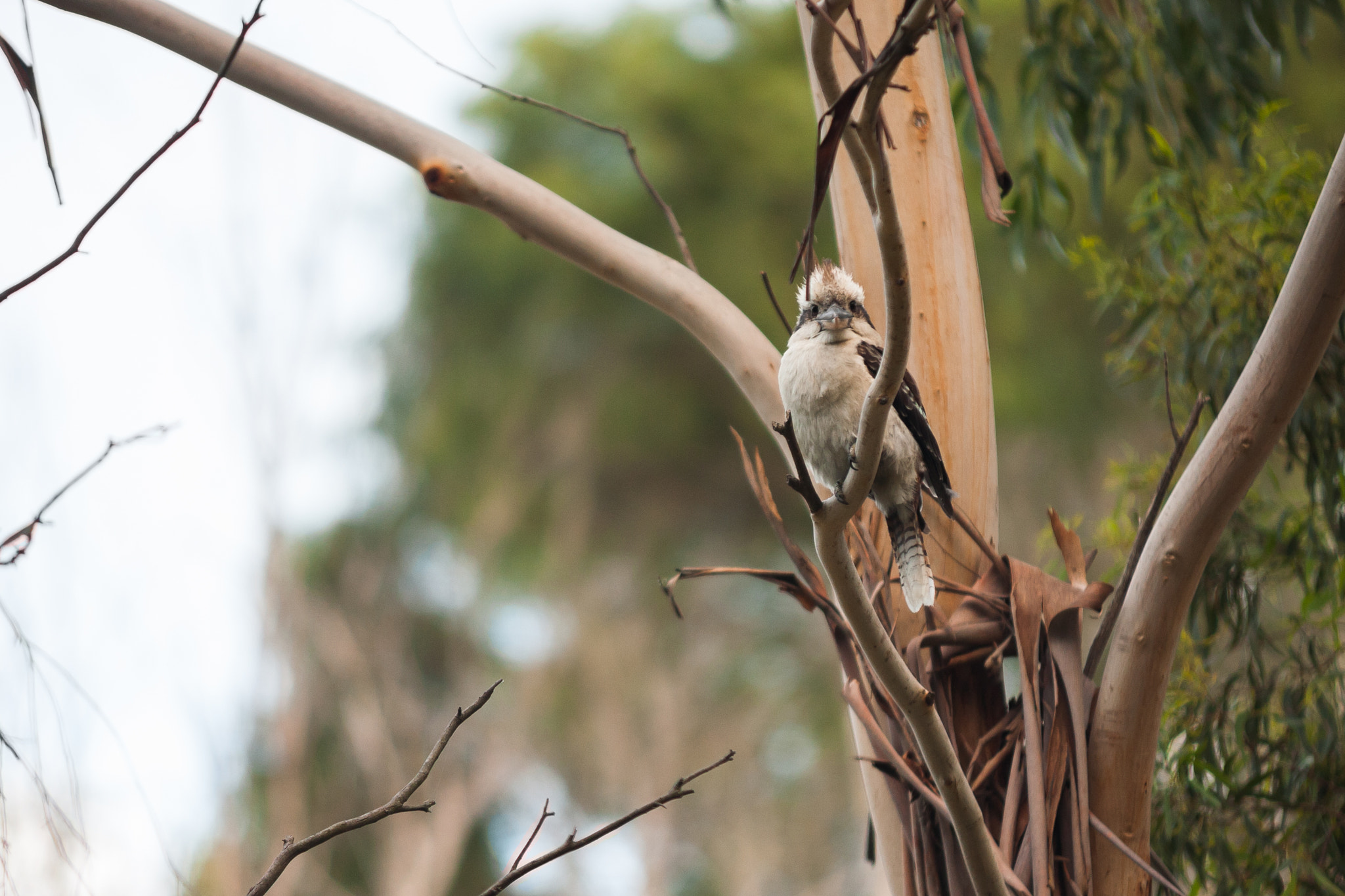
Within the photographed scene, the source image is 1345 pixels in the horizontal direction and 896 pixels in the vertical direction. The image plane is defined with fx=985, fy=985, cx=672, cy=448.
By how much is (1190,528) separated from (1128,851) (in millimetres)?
294

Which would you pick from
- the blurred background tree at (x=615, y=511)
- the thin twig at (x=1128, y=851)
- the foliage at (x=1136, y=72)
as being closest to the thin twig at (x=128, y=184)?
the thin twig at (x=1128, y=851)

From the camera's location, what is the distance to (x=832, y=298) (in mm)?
1166

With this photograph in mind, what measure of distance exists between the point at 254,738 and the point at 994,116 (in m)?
4.47

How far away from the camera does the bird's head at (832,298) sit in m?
1.14

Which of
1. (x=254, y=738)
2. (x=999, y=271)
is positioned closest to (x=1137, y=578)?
(x=254, y=738)

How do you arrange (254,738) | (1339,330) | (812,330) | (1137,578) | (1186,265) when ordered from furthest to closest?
(254,738) → (1186,265) → (1339,330) → (812,330) → (1137,578)

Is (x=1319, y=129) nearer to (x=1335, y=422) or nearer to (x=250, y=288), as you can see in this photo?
(x=1335, y=422)

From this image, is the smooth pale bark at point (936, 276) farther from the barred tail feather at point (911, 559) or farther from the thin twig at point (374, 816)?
the thin twig at point (374, 816)

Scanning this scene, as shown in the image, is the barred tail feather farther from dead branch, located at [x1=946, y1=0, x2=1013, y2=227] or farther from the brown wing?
dead branch, located at [x1=946, y1=0, x2=1013, y2=227]

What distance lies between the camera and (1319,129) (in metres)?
4.61

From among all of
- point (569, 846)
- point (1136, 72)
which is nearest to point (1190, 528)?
point (569, 846)

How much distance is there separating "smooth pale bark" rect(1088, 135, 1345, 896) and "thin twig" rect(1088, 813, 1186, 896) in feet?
0.05

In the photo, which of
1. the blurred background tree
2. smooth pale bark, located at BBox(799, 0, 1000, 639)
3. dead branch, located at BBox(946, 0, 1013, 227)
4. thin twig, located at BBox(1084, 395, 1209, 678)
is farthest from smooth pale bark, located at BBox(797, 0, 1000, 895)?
the blurred background tree

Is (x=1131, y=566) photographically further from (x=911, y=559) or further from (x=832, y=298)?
(x=832, y=298)
